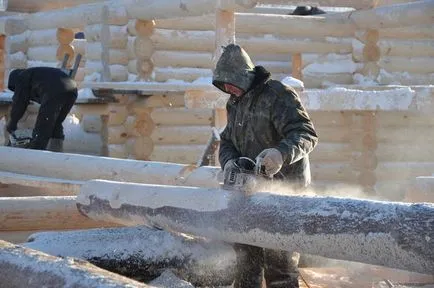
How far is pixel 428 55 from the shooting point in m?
15.9

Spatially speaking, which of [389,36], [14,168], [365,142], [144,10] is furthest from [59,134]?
[389,36]

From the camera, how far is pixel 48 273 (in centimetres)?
441

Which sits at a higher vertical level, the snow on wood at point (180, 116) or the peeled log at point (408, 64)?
the peeled log at point (408, 64)

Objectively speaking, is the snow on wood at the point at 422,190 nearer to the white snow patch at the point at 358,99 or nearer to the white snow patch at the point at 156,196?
the white snow patch at the point at 156,196

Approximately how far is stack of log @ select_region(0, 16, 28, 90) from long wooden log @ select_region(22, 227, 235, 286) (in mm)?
11845

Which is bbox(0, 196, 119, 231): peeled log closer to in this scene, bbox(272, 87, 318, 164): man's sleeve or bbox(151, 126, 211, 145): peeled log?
bbox(272, 87, 318, 164): man's sleeve

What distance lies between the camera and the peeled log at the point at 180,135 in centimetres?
1462

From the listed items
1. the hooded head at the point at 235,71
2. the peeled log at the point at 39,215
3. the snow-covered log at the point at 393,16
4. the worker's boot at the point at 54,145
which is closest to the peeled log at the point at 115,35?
the worker's boot at the point at 54,145

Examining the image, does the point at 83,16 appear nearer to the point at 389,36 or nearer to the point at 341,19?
the point at 341,19

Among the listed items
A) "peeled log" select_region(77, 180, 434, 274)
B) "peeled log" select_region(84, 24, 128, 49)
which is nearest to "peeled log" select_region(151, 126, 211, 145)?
"peeled log" select_region(84, 24, 128, 49)

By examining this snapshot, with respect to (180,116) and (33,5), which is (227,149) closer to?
(180,116)

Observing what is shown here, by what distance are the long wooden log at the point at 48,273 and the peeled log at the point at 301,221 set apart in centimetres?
112

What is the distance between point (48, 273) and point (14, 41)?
13680 mm

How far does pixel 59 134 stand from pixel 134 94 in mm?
1901
